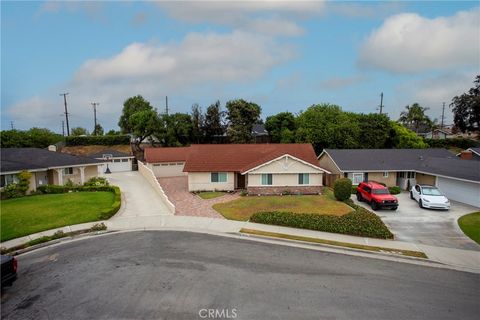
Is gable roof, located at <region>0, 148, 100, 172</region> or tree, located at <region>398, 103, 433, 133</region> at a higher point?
tree, located at <region>398, 103, 433, 133</region>

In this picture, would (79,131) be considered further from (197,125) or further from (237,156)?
(237,156)

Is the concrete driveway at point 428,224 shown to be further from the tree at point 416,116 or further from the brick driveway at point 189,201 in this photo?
the tree at point 416,116

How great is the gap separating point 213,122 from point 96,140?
21961 mm

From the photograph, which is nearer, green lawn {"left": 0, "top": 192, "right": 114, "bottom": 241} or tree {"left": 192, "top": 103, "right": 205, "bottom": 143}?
green lawn {"left": 0, "top": 192, "right": 114, "bottom": 241}

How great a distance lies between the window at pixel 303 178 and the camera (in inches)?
1288

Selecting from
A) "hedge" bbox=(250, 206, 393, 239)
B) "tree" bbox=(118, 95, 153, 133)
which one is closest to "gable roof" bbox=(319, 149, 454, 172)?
"hedge" bbox=(250, 206, 393, 239)

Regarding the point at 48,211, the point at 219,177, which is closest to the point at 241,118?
the point at 219,177

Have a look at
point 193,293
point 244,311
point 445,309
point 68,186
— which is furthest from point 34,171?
point 445,309

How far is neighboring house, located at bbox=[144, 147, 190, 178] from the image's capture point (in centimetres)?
4366

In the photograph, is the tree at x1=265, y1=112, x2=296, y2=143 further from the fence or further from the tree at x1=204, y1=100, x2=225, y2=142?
the fence

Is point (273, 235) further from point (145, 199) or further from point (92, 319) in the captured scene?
point (145, 199)

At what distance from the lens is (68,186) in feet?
107

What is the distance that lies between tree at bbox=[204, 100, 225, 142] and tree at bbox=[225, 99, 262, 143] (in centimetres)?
224

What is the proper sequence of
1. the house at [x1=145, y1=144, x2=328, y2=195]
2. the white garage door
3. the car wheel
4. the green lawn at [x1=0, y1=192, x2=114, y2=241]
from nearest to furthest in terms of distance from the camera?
the green lawn at [x1=0, y1=192, x2=114, y2=241] → the car wheel → the house at [x1=145, y1=144, x2=328, y2=195] → the white garage door
